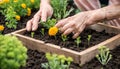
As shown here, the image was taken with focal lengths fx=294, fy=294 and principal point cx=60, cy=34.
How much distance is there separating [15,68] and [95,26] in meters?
1.25

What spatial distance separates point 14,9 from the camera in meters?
3.11

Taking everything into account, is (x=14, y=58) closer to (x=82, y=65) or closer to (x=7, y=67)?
(x=7, y=67)

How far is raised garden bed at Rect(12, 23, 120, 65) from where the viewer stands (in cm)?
208

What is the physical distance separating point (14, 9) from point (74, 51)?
121 cm

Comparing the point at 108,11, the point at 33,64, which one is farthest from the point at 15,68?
the point at 108,11

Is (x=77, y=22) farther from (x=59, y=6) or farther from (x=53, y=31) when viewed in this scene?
(x=59, y=6)

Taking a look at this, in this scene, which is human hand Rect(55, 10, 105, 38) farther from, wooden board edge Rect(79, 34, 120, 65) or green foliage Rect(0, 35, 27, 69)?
green foliage Rect(0, 35, 27, 69)

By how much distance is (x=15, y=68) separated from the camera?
63.9 inches

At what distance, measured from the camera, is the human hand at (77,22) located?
2.34 metres

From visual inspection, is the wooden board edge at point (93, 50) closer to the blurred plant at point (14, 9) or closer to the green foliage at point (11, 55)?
the green foliage at point (11, 55)

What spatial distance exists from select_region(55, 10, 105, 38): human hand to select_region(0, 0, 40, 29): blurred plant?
2.24 ft

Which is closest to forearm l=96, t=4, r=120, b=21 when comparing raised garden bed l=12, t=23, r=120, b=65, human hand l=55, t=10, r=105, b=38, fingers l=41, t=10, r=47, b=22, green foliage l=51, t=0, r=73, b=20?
human hand l=55, t=10, r=105, b=38

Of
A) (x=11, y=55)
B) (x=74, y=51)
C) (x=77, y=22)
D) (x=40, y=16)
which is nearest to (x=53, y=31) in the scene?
(x=77, y=22)

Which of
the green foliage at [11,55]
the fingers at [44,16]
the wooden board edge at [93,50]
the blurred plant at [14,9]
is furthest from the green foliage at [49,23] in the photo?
the green foliage at [11,55]
